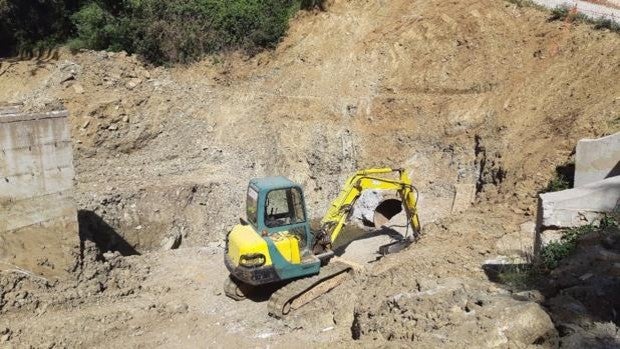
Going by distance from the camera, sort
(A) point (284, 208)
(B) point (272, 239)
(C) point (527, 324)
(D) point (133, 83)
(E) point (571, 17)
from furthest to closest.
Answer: (D) point (133, 83), (E) point (571, 17), (A) point (284, 208), (B) point (272, 239), (C) point (527, 324)

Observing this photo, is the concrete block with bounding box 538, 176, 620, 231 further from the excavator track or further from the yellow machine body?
the yellow machine body

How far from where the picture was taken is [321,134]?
58.9 feet

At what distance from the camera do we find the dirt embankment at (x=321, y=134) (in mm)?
10711

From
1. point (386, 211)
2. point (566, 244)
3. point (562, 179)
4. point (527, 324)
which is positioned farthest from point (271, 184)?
point (386, 211)

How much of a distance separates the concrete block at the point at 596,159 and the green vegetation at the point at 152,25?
12.2 meters

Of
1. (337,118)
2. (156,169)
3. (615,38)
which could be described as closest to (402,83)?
(337,118)

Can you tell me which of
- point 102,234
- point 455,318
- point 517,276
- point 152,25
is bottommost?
point 102,234

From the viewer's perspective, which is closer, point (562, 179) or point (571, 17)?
point (562, 179)

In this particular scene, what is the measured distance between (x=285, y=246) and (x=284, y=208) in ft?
2.77

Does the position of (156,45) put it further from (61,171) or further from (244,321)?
(244,321)

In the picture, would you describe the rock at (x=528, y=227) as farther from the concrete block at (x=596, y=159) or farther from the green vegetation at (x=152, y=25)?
the green vegetation at (x=152, y=25)

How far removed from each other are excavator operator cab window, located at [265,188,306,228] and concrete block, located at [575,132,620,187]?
17.2 ft

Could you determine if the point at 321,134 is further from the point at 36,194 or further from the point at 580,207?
the point at 580,207

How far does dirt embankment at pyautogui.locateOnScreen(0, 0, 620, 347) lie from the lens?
10711 millimetres
